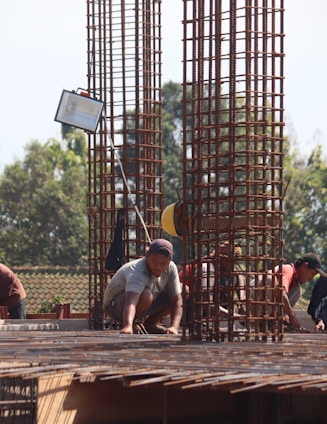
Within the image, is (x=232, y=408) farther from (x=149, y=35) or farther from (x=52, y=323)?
(x=149, y=35)

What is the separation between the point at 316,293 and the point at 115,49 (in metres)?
3.86

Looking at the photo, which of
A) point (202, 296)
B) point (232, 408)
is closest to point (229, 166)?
point (202, 296)

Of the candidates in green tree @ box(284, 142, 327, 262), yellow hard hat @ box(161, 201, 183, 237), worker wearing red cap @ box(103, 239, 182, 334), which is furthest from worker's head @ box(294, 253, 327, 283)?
green tree @ box(284, 142, 327, 262)

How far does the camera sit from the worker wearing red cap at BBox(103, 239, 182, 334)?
44.8ft

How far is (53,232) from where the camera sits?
4866 centimetres

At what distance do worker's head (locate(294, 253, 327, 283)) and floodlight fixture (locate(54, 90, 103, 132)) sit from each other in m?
2.86

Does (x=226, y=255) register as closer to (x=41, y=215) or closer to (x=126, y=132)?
(x=126, y=132)

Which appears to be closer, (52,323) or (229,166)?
(229,166)

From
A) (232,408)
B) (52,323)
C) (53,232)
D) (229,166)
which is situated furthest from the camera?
(53,232)

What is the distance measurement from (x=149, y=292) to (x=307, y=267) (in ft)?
8.44

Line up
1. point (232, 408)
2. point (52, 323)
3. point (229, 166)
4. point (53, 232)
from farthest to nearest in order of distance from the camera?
point (53, 232)
point (52, 323)
point (229, 166)
point (232, 408)

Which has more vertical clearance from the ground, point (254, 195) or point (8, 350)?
point (254, 195)

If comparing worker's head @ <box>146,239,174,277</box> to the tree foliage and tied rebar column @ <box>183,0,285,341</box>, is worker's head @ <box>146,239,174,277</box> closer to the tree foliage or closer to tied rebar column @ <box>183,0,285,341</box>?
tied rebar column @ <box>183,0,285,341</box>

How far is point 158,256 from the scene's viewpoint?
1370cm
